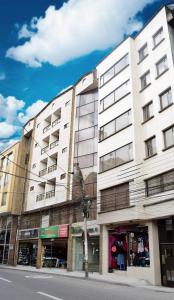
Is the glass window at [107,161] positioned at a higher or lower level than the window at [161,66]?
lower

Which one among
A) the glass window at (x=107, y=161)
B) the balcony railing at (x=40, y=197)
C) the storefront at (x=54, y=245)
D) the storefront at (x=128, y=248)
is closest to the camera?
the storefront at (x=128, y=248)

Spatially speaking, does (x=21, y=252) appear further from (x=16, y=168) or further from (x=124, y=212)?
(x=124, y=212)

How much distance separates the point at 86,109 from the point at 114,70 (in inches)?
222

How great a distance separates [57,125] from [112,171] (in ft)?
45.1

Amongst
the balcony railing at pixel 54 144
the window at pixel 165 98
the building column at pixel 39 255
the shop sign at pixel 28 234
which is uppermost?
the balcony railing at pixel 54 144

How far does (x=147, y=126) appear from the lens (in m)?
22.3

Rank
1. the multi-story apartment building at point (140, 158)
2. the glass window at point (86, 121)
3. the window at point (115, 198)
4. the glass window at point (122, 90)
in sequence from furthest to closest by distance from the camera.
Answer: the glass window at point (86, 121) < the glass window at point (122, 90) < the window at point (115, 198) < the multi-story apartment building at point (140, 158)

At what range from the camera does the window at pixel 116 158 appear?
2267cm

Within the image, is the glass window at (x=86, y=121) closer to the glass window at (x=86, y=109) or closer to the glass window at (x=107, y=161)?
the glass window at (x=86, y=109)

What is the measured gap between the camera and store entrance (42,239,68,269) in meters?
28.7

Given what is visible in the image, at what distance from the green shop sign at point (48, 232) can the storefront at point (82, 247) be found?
8.68ft

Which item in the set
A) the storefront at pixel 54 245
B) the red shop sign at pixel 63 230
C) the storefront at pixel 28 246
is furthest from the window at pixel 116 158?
the storefront at pixel 28 246

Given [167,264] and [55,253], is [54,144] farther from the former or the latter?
[167,264]

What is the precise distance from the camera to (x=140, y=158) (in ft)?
71.6
